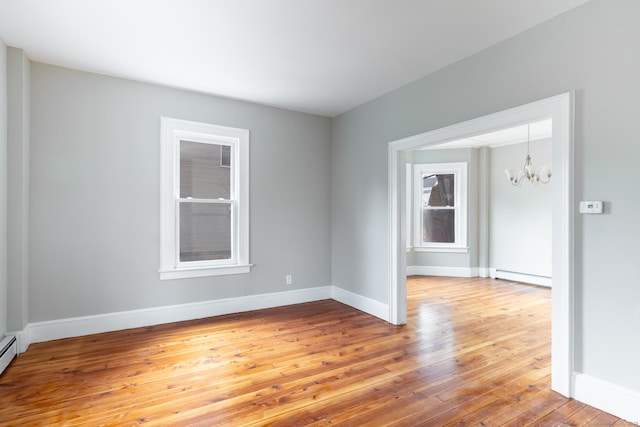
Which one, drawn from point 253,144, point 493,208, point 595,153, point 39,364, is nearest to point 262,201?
point 253,144

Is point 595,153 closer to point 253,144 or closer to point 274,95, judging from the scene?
point 274,95

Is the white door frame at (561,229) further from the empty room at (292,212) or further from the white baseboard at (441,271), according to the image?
the white baseboard at (441,271)

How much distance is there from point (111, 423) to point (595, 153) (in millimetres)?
3529

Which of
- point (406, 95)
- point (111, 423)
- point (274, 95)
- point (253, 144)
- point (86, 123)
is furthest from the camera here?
point (253, 144)

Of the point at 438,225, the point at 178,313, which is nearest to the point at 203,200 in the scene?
the point at 178,313

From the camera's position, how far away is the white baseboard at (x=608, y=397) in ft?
6.59

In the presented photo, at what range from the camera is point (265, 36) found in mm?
2701

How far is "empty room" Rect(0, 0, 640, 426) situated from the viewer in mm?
2154

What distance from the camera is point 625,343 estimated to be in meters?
2.06

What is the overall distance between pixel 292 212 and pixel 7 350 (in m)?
3.15

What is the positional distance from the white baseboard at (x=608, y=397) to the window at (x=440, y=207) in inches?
182

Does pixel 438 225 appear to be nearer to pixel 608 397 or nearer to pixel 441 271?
pixel 441 271

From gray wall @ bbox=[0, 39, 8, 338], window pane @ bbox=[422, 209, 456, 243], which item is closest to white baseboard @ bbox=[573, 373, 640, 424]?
gray wall @ bbox=[0, 39, 8, 338]

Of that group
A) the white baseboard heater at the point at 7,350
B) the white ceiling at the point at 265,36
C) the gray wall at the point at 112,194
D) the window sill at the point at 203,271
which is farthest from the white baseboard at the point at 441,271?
the white baseboard heater at the point at 7,350
